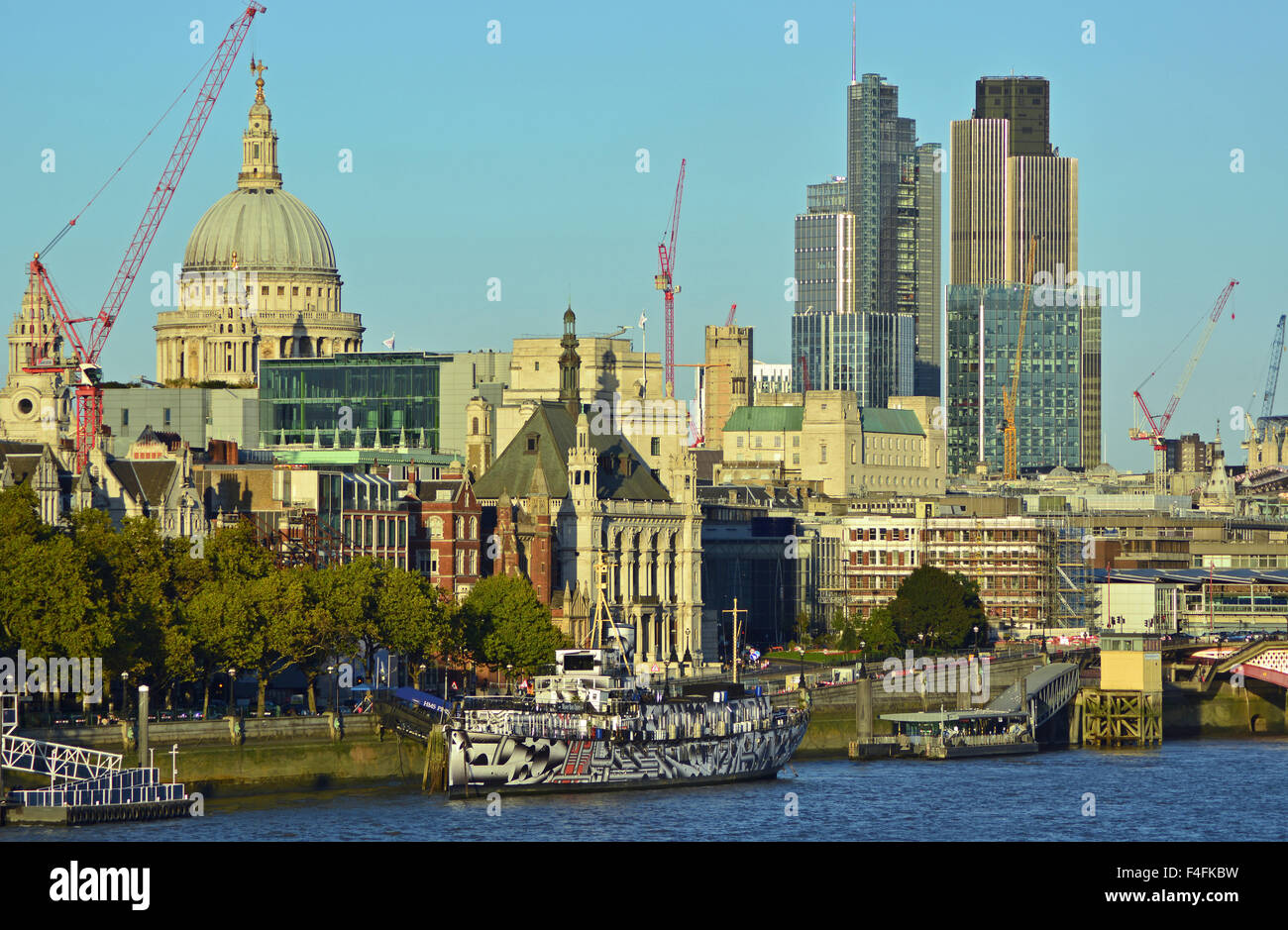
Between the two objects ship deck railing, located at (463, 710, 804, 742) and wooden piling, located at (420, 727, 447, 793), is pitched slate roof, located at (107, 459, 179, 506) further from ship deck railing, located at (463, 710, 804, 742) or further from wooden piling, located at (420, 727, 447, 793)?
ship deck railing, located at (463, 710, 804, 742)

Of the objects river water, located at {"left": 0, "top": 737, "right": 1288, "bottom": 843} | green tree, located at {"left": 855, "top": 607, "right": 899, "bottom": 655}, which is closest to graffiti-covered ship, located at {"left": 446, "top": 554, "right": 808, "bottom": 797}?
river water, located at {"left": 0, "top": 737, "right": 1288, "bottom": 843}

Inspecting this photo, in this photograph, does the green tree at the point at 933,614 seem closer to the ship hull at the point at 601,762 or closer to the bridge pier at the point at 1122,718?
the bridge pier at the point at 1122,718

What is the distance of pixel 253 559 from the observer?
409 feet

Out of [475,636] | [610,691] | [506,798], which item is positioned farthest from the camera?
[475,636]

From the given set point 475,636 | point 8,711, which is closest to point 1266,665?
point 475,636

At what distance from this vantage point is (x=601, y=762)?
11812cm

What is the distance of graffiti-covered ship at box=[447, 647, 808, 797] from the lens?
114 metres

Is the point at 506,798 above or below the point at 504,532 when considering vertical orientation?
below

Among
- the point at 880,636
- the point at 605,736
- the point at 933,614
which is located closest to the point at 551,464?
the point at 880,636

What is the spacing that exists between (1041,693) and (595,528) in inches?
1265

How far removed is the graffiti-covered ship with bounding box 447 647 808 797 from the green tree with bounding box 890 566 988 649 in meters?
61.0

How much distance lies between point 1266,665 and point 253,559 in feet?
236
